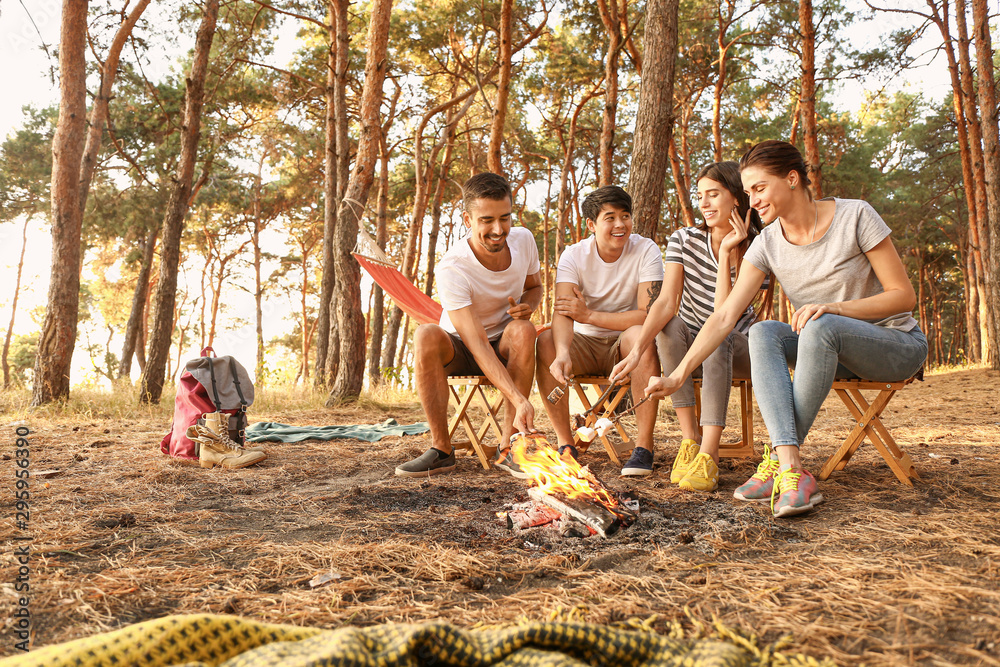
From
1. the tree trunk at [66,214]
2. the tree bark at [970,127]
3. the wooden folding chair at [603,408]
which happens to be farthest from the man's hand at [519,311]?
the tree bark at [970,127]

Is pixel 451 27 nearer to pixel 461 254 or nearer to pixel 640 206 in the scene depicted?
pixel 640 206

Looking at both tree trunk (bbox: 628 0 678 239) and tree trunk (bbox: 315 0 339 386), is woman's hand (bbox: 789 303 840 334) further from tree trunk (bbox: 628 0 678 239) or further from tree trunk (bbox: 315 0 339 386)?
tree trunk (bbox: 315 0 339 386)

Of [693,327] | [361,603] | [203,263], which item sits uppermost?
[203,263]

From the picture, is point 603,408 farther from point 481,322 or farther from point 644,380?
point 481,322

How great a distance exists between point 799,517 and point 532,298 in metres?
1.61

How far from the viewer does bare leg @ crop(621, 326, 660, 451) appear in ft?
8.79

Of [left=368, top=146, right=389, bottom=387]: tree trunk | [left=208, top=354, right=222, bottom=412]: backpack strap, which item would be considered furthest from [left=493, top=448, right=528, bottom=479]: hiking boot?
[left=368, top=146, right=389, bottom=387]: tree trunk

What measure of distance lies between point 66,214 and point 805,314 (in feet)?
20.0

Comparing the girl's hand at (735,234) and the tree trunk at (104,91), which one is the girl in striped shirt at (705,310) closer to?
the girl's hand at (735,234)

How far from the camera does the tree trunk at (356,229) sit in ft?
19.7

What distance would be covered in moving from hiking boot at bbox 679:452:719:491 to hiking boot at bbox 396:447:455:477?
1.09 metres

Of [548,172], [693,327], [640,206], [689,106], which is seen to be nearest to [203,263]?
[548,172]

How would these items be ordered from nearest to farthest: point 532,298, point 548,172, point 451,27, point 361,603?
1. point 361,603
2. point 532,298
3. point 451,27
4. point 548,172

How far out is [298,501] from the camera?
235cm
